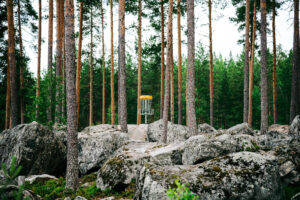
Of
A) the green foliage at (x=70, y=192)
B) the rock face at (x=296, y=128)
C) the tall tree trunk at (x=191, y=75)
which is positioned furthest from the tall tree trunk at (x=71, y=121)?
the rock face at (x=296, y=128)

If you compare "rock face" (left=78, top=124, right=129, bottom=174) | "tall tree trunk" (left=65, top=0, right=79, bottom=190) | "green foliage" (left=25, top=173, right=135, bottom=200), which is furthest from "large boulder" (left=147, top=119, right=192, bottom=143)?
"tall tree trunk" (left=65, top=0, right=79, bottom=190)

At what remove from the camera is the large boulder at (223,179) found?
3799 millimetres

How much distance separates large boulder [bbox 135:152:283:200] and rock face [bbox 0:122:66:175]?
5.86 meters

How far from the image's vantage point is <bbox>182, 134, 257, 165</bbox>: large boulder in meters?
5.91

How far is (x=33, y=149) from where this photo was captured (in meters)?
8.43

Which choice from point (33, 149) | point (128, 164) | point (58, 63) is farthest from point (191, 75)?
point (58, 63)

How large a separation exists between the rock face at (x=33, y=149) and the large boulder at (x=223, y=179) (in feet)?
19.2

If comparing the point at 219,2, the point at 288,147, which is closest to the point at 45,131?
the point at 288,147

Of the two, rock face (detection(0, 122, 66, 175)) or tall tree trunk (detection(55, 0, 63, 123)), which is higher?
tall tree trunk (detection(55, 0, 63, 123))

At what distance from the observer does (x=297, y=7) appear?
14367mm

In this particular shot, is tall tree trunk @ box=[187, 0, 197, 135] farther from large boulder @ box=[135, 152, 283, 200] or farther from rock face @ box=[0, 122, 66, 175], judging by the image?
rock face @ box=[0, 122, 66, 175]

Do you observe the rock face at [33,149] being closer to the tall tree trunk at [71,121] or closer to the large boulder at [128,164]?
the tall tree trunk at [71,121]

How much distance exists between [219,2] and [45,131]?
35.8 ft

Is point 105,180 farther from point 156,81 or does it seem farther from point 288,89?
point 288,89
